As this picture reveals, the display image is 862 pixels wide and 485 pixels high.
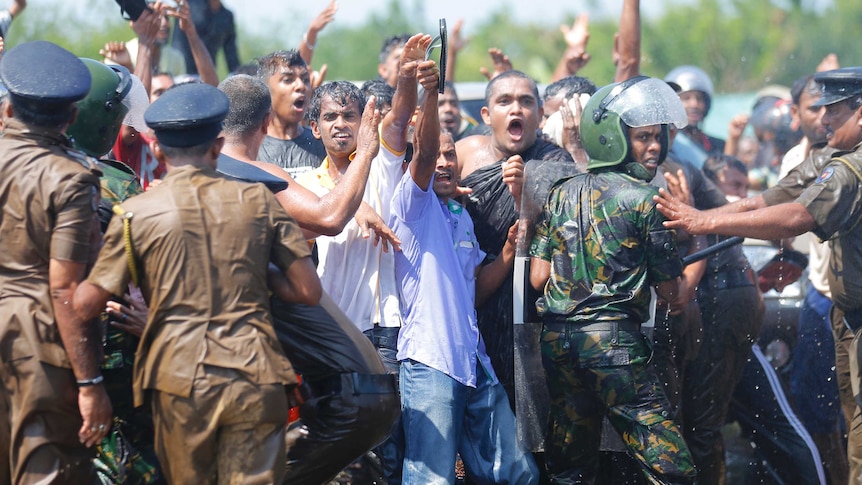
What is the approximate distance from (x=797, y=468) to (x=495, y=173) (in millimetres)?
2681

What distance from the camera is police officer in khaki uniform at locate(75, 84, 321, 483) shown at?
4.33m

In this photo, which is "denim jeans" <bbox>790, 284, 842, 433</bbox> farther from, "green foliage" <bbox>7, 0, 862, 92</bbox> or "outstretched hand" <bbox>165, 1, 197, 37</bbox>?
"green foliage" <bbox>7, 0, 862, 92</bbox>

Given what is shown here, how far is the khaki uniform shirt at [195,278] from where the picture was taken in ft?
14.2

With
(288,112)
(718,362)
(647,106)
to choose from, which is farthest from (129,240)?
(718,362)

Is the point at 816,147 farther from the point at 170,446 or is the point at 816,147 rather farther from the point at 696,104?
the point at 170,446

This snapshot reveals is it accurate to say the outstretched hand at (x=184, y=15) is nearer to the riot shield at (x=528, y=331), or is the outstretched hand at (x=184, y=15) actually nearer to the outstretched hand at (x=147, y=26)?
the outstretched hand at (x=147, y=26)

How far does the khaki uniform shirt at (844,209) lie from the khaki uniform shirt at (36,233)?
11.6 feet

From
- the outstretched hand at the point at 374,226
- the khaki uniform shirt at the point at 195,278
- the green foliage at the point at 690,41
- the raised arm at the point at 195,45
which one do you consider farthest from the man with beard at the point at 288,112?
the green foliage at the point at 690,41

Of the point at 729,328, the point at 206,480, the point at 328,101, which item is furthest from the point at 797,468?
the point at 206,480

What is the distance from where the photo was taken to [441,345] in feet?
19.0

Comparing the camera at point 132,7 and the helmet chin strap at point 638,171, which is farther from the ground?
the camera at point 132,7

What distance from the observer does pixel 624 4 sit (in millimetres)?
7883

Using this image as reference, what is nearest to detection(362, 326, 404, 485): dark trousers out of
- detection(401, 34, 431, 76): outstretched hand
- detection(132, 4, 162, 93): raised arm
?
detection(401, 34, 431, 76): outstretched hand

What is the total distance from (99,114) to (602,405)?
2.74 metres
